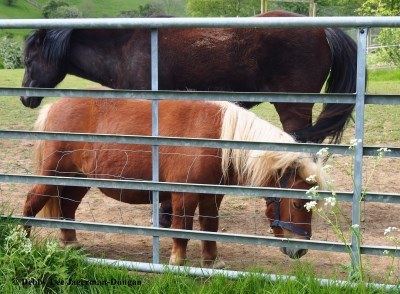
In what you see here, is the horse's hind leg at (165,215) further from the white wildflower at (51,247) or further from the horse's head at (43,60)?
the horse's head at (43,60)

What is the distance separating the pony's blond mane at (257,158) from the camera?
3807mm

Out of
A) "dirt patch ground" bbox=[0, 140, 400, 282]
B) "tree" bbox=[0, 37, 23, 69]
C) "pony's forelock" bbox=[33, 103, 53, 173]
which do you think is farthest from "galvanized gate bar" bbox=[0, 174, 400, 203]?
"tree" bbox=[0, 37, 23, 69]

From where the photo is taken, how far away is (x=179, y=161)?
13.4 feet

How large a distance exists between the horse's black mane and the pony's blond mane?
2826 mm

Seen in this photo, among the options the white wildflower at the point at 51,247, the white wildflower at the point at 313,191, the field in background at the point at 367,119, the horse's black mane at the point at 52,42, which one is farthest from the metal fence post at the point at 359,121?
the field in background at the point at 367,119

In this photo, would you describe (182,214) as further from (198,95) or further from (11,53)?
(11,53)

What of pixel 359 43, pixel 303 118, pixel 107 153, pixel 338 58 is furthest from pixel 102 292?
pixel 338 58

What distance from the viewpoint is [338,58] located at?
577 cm

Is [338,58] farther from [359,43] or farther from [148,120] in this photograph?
[359,43]

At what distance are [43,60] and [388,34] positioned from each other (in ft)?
54.7

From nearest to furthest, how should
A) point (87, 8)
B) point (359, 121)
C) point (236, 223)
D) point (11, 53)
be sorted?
point (359, 121) → point (236, 223) → point (11, 53) → point (87, 8)

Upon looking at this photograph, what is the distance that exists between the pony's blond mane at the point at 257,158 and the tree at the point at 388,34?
47.0ft

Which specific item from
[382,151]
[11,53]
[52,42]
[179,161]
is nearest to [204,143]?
[179,161]

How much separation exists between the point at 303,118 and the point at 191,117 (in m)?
1.94
